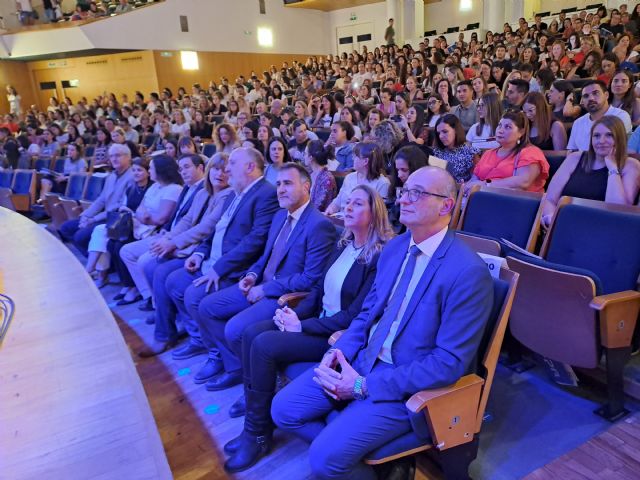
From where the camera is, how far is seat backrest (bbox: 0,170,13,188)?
650 centimetres

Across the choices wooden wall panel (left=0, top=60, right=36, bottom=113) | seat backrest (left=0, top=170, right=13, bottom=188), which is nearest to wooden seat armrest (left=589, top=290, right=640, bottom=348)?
seat backrest (left=0, top=170, right=13, bottom=188)

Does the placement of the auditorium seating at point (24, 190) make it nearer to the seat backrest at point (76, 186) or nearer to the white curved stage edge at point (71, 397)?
the seat backrest at point (76, 186)

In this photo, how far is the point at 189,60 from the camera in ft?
49.1

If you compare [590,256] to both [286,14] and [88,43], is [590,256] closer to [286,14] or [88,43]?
[88,43]

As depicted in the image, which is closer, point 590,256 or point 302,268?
point 590,256

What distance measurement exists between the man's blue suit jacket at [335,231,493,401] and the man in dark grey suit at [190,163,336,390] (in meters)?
0.76

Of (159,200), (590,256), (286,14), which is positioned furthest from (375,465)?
(286,14)

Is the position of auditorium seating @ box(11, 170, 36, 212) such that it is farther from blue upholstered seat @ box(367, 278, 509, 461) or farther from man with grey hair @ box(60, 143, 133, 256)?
blue upholstered seat @ box(367, 278, 509, 461)

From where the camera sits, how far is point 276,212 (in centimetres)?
259

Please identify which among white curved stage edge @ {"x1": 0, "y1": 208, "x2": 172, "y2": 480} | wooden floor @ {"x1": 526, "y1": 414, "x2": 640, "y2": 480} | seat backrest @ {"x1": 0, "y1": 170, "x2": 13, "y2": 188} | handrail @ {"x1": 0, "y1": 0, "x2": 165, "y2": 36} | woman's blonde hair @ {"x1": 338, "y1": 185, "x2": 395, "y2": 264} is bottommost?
wooden floor @ {"x1": 526, "y1": 414, "x2": 640, "y2": 480}

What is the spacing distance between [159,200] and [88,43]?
11.8 m

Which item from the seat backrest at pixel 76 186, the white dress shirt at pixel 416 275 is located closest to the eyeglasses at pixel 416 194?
the white dress shirt at pixel 416 275

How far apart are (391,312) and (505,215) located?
1179 millimetres

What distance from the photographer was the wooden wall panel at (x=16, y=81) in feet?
49.5
